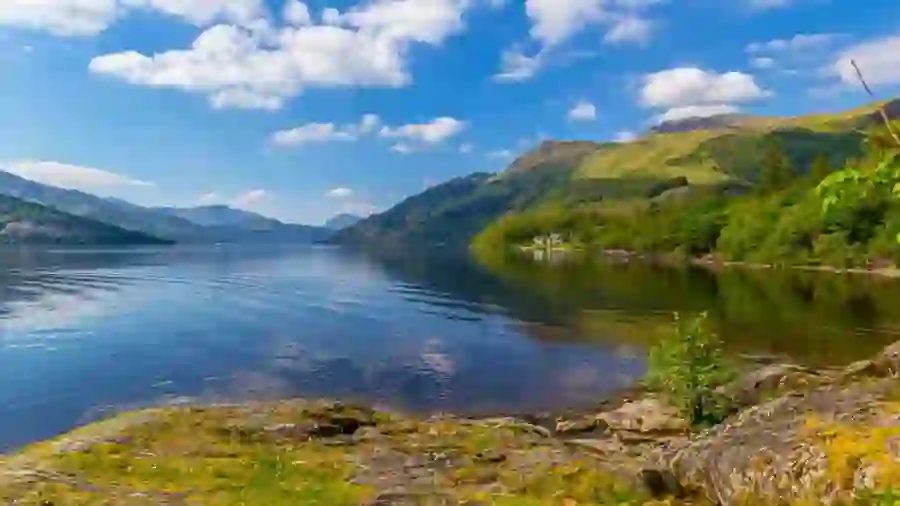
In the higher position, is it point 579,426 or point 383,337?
point 383,337

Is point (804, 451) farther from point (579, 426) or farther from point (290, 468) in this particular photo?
point (579, 426)

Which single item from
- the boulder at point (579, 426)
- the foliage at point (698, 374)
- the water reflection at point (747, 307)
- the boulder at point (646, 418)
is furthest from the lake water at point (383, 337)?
the foliage at point (698, 374)

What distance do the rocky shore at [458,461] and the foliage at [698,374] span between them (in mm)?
1475

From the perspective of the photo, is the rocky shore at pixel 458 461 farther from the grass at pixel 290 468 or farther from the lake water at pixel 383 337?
the lake water at pixel 383 337

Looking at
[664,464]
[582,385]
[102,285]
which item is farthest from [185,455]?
[102,285]

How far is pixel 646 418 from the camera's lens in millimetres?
37438

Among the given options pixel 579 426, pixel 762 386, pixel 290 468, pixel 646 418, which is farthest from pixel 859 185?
pixel 762 386

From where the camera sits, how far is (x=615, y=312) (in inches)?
3469

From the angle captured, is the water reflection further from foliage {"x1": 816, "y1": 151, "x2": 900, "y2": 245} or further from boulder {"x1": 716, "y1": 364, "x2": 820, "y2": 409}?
foliage {"x1": 816, "y1": 151, "x2": 900, "y2": 245}

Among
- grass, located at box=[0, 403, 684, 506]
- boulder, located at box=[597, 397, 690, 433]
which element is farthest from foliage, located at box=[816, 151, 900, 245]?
boulder, located at box=[597, 397, 690, 433]

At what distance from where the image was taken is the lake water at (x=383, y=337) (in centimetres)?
4788

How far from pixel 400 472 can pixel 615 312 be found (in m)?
70.0

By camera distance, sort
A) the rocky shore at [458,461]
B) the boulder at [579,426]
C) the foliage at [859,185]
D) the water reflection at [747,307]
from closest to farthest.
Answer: the foliage at [859,185]
the rocky shore at [458,461]
the boulder at [579,426]
the water reflection at [747,307]

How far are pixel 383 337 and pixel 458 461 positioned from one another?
48.5 m
